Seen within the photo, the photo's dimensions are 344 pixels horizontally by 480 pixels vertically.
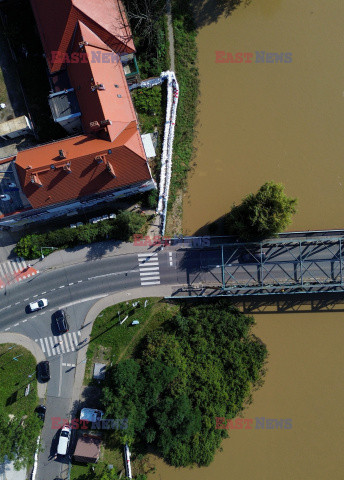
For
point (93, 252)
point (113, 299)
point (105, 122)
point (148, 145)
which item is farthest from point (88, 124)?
point (113, 299)

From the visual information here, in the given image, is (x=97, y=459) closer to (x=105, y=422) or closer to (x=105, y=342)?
(x=105, y=422)

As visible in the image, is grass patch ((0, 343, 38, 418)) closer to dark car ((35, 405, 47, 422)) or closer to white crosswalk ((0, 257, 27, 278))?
dark car ((35, 405, 47, 422))

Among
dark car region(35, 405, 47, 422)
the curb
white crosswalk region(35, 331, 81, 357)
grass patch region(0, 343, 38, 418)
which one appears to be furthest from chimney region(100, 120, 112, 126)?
dark car region(35, 405, 47, 422)

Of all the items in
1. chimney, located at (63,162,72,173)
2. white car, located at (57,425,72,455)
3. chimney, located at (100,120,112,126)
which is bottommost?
white car, located at (57,425,72,455)

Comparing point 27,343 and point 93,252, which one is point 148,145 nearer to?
point 93,252

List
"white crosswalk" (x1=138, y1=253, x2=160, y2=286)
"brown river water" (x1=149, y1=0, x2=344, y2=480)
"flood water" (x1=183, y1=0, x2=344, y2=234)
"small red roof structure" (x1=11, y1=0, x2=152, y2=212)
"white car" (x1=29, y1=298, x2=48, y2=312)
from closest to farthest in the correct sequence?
1. "small red roof structure" (x1=11, y1=0, x2=152, y2=212)
2. "brown river water" (x1=149, y1=0, x2=344, y2=480)
3. "white car" (x1=29, y1=298, x2=48, y2=312)
4. "white crosswalk" (x1=138, y1=253, x2=160, y2=286)
5. "flood water" (x1=183, y1=0, x2=344, y2=234)
